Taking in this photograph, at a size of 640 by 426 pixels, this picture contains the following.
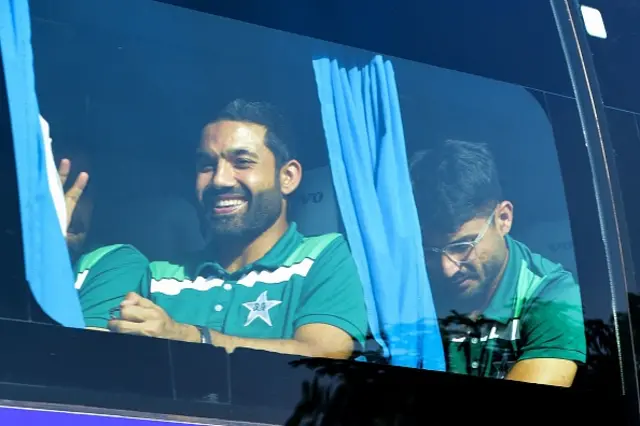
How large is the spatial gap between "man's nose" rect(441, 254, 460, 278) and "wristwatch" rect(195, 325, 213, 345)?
0.83 metres

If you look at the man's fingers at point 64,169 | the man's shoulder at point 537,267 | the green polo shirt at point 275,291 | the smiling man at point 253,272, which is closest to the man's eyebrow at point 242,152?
the smiling man at point 253,272

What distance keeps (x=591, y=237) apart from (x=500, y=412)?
711mm

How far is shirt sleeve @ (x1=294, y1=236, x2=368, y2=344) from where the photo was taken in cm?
328

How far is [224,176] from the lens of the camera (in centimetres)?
326

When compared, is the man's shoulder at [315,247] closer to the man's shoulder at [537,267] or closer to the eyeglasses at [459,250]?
the eyeglasses at [459,250]

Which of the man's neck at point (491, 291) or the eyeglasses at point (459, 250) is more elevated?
the eyeglasses at point (459, 250)

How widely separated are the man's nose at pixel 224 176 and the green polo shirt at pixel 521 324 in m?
0.81

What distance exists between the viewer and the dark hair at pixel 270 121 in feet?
10.9

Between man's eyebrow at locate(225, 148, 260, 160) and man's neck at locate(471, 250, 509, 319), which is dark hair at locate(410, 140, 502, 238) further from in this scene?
man's eyebrow at locate(225, 148, 260, 160)

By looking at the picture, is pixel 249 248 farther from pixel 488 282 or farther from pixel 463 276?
pixel 488 282

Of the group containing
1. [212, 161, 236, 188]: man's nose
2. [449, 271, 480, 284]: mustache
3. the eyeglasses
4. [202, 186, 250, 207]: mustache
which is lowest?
[449, 271, 480, 284]: mustache


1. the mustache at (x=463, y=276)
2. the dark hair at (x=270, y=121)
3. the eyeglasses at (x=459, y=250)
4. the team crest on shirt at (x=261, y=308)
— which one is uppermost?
the dark hair at (x=270, y=121)

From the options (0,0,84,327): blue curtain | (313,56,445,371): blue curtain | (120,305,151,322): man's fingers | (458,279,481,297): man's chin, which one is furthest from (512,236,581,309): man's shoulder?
(0,0,84,327): blue curtain

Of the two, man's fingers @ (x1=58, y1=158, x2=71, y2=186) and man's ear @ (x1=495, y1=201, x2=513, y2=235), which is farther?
man's ear @ (x1=495, y1=201, x2=513, y2=235)
